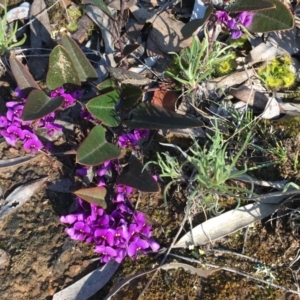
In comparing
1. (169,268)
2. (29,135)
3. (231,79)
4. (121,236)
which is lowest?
(169,268)

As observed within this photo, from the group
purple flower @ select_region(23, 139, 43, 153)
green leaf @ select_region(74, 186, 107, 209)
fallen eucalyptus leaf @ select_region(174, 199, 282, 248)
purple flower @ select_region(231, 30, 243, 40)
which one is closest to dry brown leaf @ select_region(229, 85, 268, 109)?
purple flower @ select_region(231, 30, 243, 40)

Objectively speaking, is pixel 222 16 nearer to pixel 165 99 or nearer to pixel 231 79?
pixel 231 79

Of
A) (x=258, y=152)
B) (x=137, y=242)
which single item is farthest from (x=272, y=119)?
(x=137, y=242)

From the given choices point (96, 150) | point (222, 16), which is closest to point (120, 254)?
point (96, 150)

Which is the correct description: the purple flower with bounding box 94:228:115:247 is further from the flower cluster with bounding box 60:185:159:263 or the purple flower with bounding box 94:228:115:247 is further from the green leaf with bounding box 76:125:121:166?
the green leaf with bounding box 76:125:121:166

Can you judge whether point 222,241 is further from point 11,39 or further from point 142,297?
point 11,39

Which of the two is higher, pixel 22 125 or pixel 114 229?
pixel 22 125

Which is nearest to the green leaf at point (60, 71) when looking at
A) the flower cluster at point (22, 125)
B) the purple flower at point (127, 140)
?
the flower cluster at point (22, 125)
